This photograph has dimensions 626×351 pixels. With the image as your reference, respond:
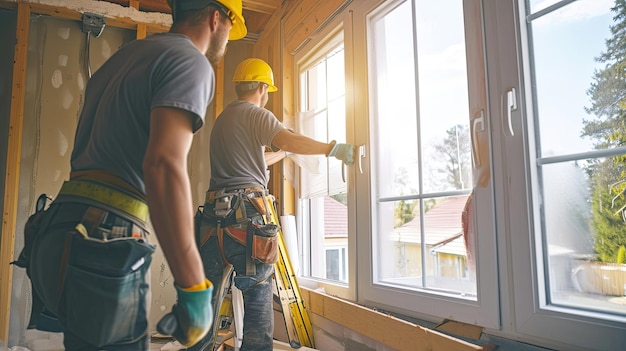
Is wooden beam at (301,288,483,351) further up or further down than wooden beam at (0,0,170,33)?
further down

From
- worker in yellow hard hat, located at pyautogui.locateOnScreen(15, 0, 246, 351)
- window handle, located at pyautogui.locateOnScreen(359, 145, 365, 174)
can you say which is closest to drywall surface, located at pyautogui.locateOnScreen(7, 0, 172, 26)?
window handle, located at pyautogui.locateOnScreen(359, 145, 365, 174)

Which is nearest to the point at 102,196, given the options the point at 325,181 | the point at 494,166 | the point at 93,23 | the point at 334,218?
the point at 494,166

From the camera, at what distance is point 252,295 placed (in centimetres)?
194

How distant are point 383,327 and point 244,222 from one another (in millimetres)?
751

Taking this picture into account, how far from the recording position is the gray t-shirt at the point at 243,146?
2.08 metres

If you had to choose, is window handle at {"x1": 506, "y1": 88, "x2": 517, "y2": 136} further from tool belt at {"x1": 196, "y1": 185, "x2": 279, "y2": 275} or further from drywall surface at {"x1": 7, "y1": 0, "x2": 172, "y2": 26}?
drywall surface at {"x1": 7, "y1": 0, "x2": 172, "y2": 26}

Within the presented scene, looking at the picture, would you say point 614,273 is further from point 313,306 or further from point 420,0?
point 313,306

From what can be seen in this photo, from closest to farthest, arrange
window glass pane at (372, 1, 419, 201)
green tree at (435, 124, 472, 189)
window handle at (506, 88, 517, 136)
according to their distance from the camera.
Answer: window handle at (506, 88, 517, 136)
green tree at (435, 124, 472, 189)
window glass pane at (372, 1, 419, 201)

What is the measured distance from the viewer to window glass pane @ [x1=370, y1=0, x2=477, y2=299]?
172 cm

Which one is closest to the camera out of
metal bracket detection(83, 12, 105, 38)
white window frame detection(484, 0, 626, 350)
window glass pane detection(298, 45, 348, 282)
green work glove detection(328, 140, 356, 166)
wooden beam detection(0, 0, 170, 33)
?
white window frame detection(484, 0, 626, 350)

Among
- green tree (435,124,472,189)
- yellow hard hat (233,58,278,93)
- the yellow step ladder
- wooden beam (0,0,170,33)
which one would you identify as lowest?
the yellow step ladder

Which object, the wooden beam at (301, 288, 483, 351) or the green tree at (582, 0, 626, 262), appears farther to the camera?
the wooden beam at (301, 288, 483, 351)

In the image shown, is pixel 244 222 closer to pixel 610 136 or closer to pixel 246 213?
pixel 246 213

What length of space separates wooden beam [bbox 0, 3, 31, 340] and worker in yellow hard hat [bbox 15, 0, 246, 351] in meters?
2.36
